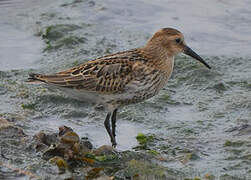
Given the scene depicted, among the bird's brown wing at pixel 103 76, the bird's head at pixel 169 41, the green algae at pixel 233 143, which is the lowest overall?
the green algae at pixel 233 143

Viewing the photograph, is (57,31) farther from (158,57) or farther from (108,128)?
(108,128)

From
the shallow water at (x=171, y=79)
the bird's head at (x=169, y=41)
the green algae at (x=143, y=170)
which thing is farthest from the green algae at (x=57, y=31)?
the green algae at (x=143, y=170)

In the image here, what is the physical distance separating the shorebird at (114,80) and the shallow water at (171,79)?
0.49 m

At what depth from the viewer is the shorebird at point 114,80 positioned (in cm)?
689

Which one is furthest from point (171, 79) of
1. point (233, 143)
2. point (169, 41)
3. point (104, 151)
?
point (104, 151)

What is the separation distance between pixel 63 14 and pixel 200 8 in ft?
9.51

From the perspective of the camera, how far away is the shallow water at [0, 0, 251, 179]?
6980 mm

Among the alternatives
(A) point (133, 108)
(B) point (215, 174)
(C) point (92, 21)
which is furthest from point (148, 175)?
(C) point (92, 21)

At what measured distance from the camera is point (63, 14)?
11570 mm

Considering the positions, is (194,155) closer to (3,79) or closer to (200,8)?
(3,79)

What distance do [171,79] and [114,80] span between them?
227 centimetres

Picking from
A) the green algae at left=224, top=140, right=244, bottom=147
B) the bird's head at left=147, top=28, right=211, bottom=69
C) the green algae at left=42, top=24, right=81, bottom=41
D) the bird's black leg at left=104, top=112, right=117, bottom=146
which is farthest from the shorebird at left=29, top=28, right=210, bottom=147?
the green algae at left=42, top=24, right=81, bottom=41

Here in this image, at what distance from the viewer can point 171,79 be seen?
898 centimetres

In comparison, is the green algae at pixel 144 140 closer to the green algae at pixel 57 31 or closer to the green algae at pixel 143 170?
the green algae at pixel 143 170
